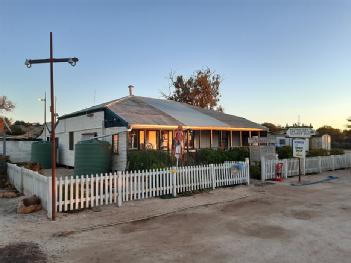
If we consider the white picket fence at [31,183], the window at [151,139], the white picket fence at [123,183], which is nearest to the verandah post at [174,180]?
the white picket fence at [123,183]

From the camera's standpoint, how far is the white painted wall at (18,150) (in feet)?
87.1

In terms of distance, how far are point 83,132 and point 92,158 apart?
4308mm

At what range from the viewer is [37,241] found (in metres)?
6.36

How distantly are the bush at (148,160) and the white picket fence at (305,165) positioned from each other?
15.8 feet

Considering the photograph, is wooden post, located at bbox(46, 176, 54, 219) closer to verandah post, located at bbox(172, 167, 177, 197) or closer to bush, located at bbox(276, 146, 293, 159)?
verandah post, located at bbox(172, 167, 177, 197)

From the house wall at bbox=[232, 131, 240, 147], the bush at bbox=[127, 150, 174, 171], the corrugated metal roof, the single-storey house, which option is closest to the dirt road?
the bush at bbox=[127, 150, 174, 171]

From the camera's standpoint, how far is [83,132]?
19.6 meters

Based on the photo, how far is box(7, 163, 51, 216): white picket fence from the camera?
28.6ft

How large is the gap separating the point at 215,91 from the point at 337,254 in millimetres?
44311

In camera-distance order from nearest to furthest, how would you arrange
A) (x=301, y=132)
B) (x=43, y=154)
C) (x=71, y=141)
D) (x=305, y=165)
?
(x=301, y=132), (x=305, y=165), (x=71, y=141), (x=43, y=154)

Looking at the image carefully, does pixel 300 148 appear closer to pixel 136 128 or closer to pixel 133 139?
pixel 136 128

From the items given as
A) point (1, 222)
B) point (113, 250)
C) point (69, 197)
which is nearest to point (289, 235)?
point (113, 250)

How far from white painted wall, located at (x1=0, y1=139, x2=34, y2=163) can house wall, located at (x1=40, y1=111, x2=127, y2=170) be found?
18.0 ft

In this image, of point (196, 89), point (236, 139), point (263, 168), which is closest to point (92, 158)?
point (263, 168)
